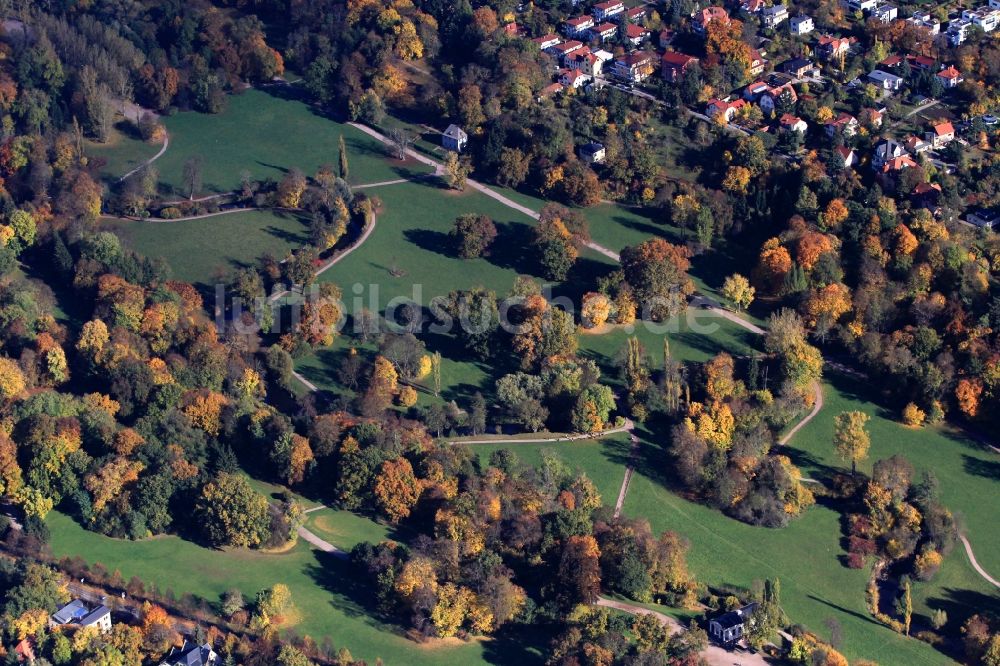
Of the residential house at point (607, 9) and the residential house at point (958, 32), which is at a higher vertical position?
the residential house at point (958, 32)

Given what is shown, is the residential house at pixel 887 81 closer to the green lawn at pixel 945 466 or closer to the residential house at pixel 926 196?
the residential house at pixel 926 196

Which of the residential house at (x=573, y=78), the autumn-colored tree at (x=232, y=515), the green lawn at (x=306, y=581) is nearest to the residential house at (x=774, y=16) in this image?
the residential house at (x=573, y=78)

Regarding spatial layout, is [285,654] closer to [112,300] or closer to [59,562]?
[59,562]

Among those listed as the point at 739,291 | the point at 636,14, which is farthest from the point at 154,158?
the point at 739,291

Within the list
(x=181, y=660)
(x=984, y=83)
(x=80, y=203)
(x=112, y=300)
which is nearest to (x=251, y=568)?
(x=181, y=660)

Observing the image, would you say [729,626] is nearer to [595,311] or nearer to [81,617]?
[595,311]

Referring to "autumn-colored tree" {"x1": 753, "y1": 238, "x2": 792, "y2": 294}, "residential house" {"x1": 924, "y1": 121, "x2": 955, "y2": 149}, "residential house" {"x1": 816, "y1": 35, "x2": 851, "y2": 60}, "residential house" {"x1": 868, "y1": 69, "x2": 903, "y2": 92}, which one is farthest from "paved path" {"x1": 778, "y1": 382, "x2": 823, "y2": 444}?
"residential house" {"x1": 816, "y1": 35, "x2": 851, "y2": 60}

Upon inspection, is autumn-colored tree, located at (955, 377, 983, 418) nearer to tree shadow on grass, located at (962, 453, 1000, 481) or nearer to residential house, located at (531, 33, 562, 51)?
tree shadow on grass, located at (962, 453, 1000, 481)
